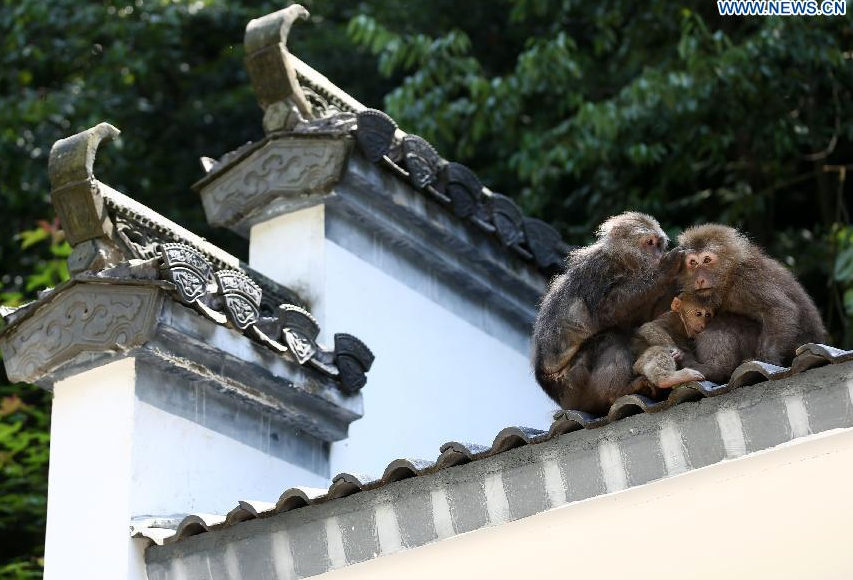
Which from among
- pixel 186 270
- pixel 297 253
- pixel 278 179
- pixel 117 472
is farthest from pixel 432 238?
pixel 117 472

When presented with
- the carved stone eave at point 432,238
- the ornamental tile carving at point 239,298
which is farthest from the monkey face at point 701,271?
the carved stone eave at point 432,238

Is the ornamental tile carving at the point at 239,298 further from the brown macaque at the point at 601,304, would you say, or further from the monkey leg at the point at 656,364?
the monkey leg at the point at 656,364

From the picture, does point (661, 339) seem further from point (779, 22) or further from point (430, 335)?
point (779, 22)

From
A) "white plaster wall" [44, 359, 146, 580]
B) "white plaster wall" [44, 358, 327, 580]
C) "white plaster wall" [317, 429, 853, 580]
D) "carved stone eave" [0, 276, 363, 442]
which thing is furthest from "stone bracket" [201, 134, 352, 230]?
"white plaster wall" [317, 429, 853, 580]

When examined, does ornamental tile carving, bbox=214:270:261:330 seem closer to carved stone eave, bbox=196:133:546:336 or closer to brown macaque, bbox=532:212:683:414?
carved stone eave, bbox=196:133:546:336

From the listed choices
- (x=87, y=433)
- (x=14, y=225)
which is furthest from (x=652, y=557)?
(x=14, y=225)

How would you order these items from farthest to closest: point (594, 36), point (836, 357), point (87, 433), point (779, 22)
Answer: point (594, 36) → point (779, 22) → point (87, 433) → point (836, 357)

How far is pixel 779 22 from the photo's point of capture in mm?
13289

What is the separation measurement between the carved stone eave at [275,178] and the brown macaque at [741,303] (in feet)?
10.5

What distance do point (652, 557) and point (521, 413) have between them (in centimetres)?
465

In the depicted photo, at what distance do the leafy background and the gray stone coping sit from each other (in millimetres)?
5782

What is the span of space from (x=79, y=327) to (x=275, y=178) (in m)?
2.10

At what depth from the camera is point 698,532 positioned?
5.91 metres

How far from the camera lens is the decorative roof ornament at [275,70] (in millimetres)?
9156
